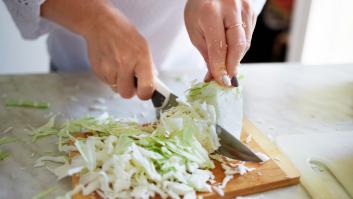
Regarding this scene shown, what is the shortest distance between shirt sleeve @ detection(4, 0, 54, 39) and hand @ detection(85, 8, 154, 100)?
0.52 feet

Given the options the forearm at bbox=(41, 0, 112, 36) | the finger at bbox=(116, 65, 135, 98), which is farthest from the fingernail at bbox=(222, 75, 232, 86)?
the forearm at bbox=(41, 0, 112, 36)

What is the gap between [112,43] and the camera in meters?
1.02

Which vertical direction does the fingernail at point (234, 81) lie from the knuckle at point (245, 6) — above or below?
below

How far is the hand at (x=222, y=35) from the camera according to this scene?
0.95 meters

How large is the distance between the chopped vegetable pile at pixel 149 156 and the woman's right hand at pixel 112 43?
0.33ft

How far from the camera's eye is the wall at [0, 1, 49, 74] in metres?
1.94

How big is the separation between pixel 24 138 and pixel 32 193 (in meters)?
0.21

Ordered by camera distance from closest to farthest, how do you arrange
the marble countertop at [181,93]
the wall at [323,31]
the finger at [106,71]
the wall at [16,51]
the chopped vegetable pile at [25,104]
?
1. the marble countertop at [181,93]
2. the finger at [106,71]
3. the chopped vegetable pile at [25,104]
4. the wall at [16,51]
5. the wall at [323,31]

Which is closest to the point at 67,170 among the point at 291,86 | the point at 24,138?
the point at 24,138

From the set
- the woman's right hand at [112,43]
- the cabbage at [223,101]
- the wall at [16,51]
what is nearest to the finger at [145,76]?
the woman's right hand at [112,43]

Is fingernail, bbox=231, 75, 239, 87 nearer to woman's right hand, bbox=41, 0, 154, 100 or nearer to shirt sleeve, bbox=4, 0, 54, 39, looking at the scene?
woman's right hand, bbox=41, 0, 154, 100

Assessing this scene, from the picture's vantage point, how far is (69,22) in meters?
1.07

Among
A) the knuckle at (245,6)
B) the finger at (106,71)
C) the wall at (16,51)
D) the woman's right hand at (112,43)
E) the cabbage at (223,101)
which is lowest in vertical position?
the wall at (16,51)

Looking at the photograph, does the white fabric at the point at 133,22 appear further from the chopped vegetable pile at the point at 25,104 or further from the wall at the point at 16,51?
the wall at the point at 16,51
